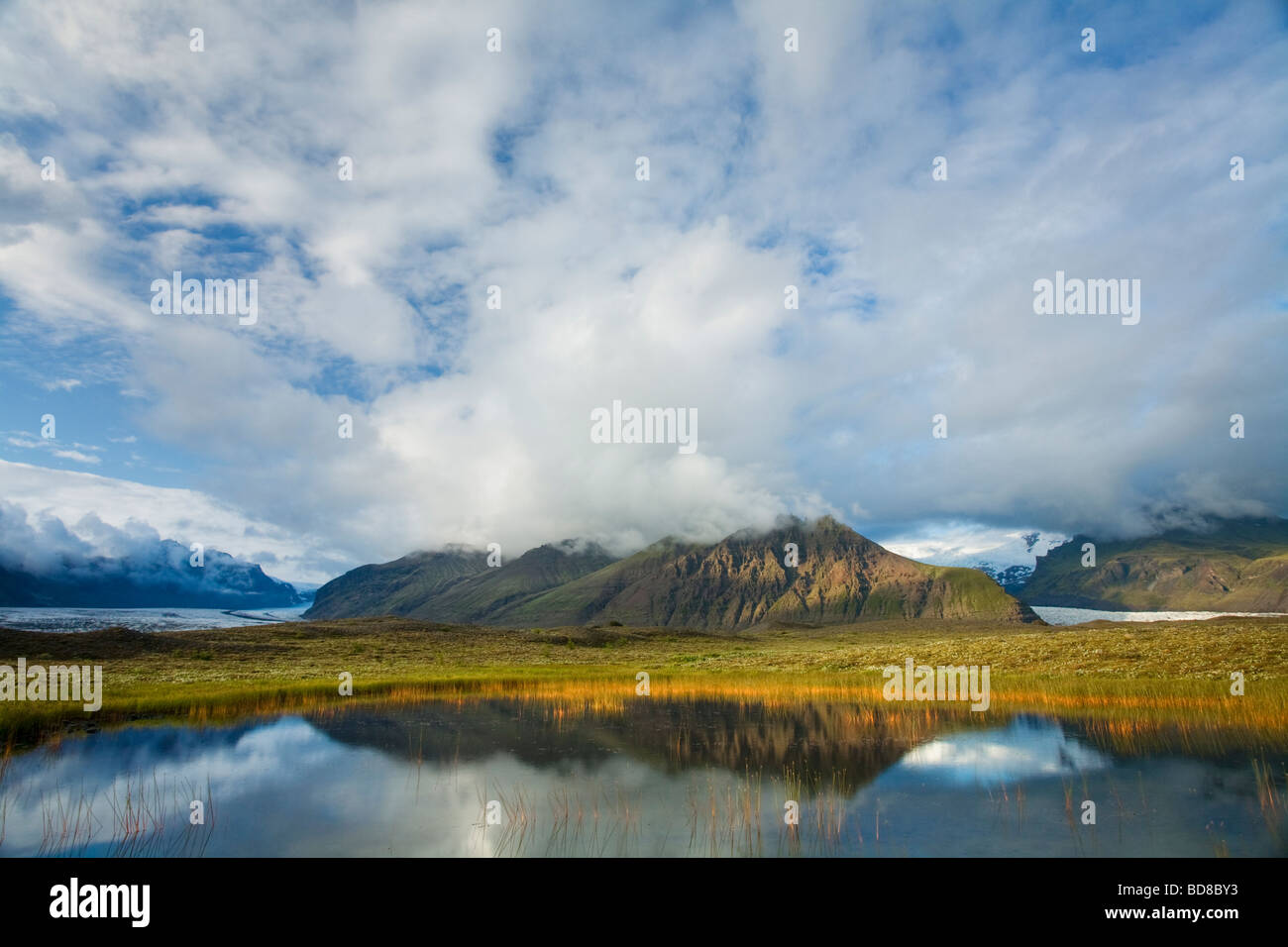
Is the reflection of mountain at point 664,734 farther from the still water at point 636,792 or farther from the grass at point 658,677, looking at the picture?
the grass at point 658,677

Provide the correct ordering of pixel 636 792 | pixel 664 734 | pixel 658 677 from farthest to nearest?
pixel 658 677 → pixel 664 734 → pixel 636 792

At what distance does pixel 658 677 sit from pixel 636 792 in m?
33.2

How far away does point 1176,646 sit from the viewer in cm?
4812

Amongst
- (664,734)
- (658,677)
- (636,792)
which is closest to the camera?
(636,792)

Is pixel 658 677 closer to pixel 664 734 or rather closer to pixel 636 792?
pixel 664 734

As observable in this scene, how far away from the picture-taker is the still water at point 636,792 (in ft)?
49.8

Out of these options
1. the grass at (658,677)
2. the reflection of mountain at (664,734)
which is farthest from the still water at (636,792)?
the grass at (658,677)

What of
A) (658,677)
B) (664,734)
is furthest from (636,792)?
(658,677)

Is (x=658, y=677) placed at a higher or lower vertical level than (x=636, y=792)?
lower

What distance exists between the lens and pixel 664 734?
1146 inches

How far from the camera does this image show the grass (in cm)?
2848

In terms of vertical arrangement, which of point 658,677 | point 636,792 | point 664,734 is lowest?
point 658,677
